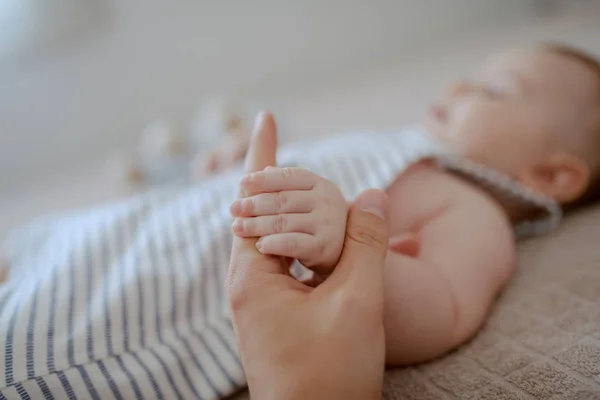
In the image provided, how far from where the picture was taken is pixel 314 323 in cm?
46

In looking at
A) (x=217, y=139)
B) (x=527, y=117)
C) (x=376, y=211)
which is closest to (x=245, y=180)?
(x=376, y=211)

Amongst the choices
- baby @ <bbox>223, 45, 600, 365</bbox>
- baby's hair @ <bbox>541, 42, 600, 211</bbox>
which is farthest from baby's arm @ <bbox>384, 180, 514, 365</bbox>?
baby's hair @ <bbox>541, 42, 600, 211</bbox>

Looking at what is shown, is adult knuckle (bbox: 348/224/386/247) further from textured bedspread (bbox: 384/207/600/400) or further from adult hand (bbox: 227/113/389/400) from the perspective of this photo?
textured bedspread (bbox: 384/207/600/400)

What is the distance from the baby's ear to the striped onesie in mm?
49

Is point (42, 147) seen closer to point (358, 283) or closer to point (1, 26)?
point (1, 26)

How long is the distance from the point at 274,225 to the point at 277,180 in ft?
0.14

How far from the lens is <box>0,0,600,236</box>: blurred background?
129 cm

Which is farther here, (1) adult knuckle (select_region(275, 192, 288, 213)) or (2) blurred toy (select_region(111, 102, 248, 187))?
(2) blurred toy (select_region(111, 102, 248, 187))

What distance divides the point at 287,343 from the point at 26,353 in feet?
0.87

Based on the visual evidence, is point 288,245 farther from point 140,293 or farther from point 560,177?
point 560,177

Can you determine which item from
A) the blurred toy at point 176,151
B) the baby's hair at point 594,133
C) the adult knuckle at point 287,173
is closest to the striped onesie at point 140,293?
the baby's hair at point 594,133

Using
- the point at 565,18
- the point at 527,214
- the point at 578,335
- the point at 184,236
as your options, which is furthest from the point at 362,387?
the point at 565,18

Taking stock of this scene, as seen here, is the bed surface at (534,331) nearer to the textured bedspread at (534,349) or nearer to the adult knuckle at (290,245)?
the textured bedspread at (534,349)

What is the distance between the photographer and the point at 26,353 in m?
0.52
